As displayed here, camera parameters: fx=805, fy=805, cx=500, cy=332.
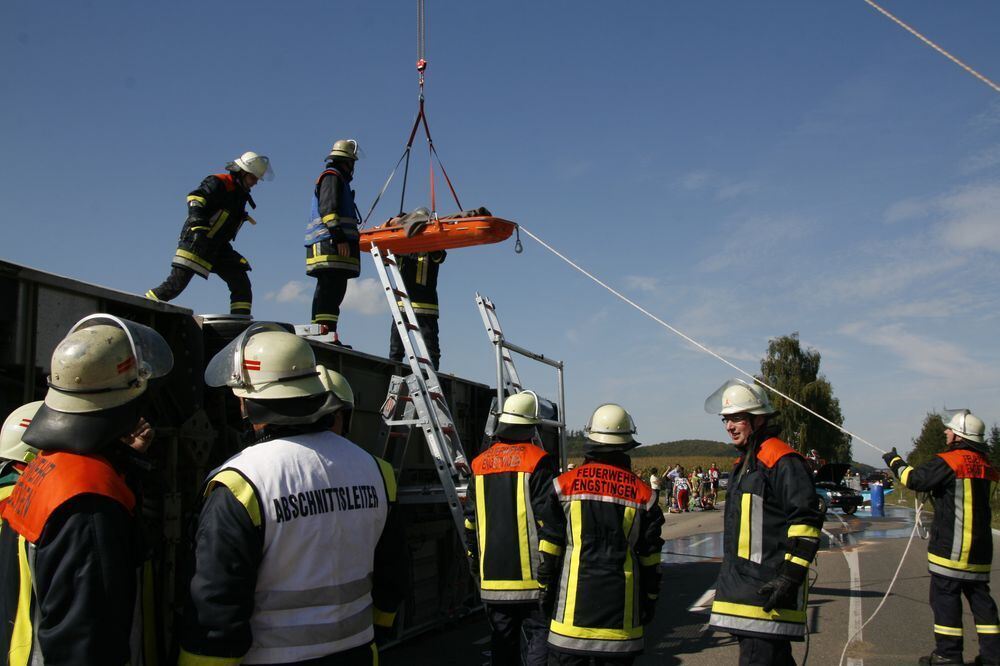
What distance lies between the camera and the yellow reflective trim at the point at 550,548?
176 inches

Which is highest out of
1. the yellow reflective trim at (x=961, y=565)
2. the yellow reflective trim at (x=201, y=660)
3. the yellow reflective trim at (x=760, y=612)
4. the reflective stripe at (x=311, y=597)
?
the reflective stripe at (x=311, y=597)

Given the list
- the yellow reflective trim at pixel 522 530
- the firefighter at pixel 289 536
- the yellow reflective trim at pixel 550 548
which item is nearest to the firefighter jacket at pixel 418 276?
the yellow reflective trim at pixel 522 530

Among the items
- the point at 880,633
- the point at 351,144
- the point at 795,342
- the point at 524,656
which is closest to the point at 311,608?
the point at 524,656

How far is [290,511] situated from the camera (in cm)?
229

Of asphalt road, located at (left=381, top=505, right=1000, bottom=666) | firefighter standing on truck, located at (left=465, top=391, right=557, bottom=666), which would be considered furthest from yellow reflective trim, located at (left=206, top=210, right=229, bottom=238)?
asphalt road, located at (left=381, top=505, right=1000, bottom=666)

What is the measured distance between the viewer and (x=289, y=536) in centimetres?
229

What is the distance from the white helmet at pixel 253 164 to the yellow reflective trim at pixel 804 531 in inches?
203

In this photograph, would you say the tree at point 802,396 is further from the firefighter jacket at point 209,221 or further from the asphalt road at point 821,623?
the firefighter jacket at point 209,221

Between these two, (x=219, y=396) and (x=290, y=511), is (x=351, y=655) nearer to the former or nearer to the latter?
(x=290, y=511)

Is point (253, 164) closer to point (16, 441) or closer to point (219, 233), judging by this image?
point (219, 233)

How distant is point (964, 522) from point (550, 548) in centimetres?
377

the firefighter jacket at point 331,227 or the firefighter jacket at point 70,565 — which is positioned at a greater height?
the firefighter jacket at point 331,227

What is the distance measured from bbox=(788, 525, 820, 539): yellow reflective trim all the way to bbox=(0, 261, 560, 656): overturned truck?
1.94m

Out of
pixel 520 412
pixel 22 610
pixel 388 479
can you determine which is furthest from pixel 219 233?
pixel 22 610
